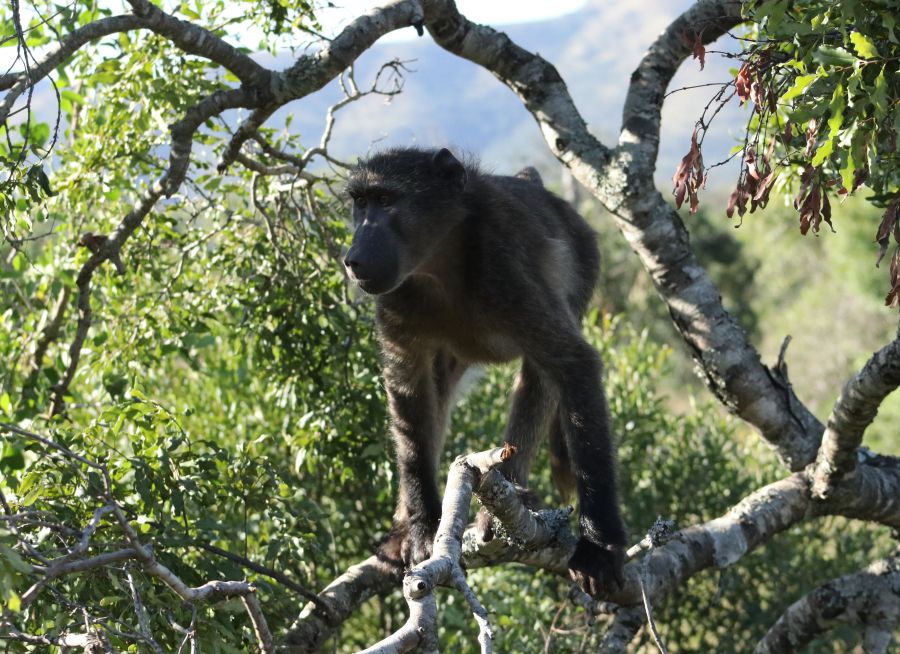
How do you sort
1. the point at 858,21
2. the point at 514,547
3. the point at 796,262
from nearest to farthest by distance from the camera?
the point at 858,21
the point at 514,547
the point at 796,262

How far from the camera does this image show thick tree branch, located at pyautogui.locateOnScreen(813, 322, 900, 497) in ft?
11.4

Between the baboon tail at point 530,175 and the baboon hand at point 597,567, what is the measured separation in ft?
6.03

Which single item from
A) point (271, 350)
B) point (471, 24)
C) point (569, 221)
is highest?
point (471, 24)

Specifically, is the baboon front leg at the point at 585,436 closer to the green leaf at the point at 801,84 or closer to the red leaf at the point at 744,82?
the red leaf at the point at 744,82

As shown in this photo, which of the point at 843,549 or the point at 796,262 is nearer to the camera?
the point at 843,549

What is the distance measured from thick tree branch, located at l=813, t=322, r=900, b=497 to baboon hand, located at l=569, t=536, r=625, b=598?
947 millimetres

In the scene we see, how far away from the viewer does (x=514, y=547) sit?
11.0 feet

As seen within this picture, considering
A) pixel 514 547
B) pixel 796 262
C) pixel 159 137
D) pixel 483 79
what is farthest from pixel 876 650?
pixel 483 79

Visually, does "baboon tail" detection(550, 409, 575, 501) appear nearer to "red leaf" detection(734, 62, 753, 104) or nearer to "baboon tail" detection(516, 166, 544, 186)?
"baboon tail" detection(516, 166, 544, 186)

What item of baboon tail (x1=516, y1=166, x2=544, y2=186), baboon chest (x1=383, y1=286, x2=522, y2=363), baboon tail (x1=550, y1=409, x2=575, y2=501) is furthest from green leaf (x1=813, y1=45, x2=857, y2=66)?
baboon tail (x1=516, y1=166, x2=544, y2=186)

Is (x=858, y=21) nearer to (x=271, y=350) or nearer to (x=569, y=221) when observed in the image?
(x=569, y=221)

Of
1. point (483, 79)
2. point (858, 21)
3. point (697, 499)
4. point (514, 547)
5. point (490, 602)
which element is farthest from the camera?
point (483, 79)

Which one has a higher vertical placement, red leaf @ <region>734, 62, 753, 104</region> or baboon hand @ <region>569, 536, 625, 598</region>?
red leaf @ <region>734, 62, 753, 104</region>

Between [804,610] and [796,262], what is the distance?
26.4 meters
